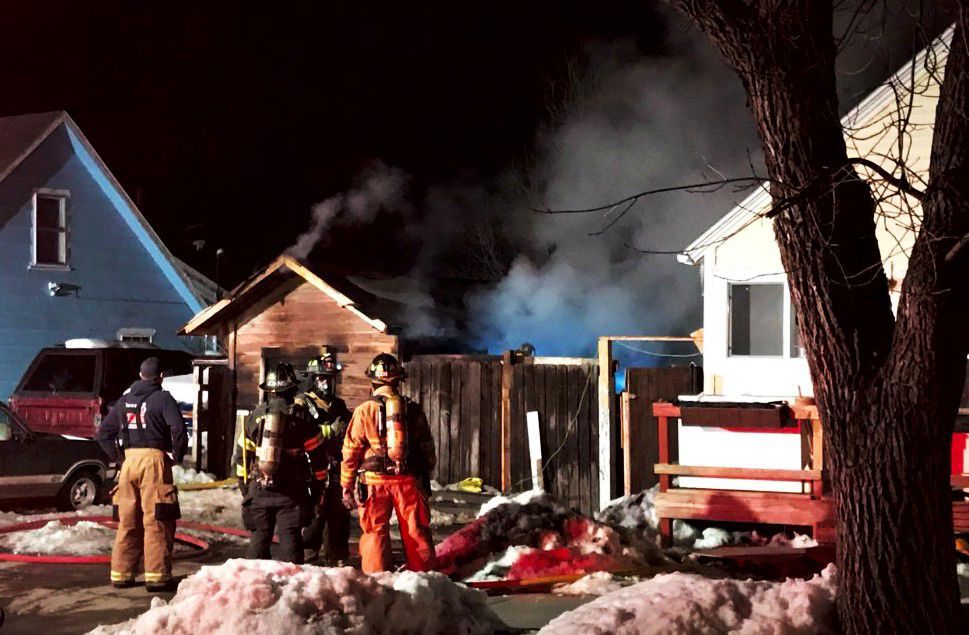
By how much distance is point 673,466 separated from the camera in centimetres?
974

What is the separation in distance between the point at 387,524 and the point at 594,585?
1673mm

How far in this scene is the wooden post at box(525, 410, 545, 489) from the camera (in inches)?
477

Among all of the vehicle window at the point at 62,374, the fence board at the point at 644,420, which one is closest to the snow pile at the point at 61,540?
the vehicle window at the point at 62,374

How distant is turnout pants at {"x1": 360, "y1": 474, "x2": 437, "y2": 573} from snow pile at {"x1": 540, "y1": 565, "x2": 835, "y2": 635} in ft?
7.51

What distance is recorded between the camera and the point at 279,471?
7160 mm

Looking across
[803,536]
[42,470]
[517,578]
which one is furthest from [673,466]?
[42,470]

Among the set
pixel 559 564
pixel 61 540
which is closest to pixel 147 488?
pixel 61 540

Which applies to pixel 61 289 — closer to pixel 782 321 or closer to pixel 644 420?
pixel 644 420

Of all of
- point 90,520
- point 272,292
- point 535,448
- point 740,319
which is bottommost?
point 90,520

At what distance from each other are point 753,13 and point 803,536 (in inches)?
245

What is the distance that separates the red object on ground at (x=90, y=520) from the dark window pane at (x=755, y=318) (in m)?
6.12

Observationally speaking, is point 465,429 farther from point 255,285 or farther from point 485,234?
point 485,234

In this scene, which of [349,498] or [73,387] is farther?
[73,387]

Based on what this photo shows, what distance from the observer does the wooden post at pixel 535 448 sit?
1212cm
